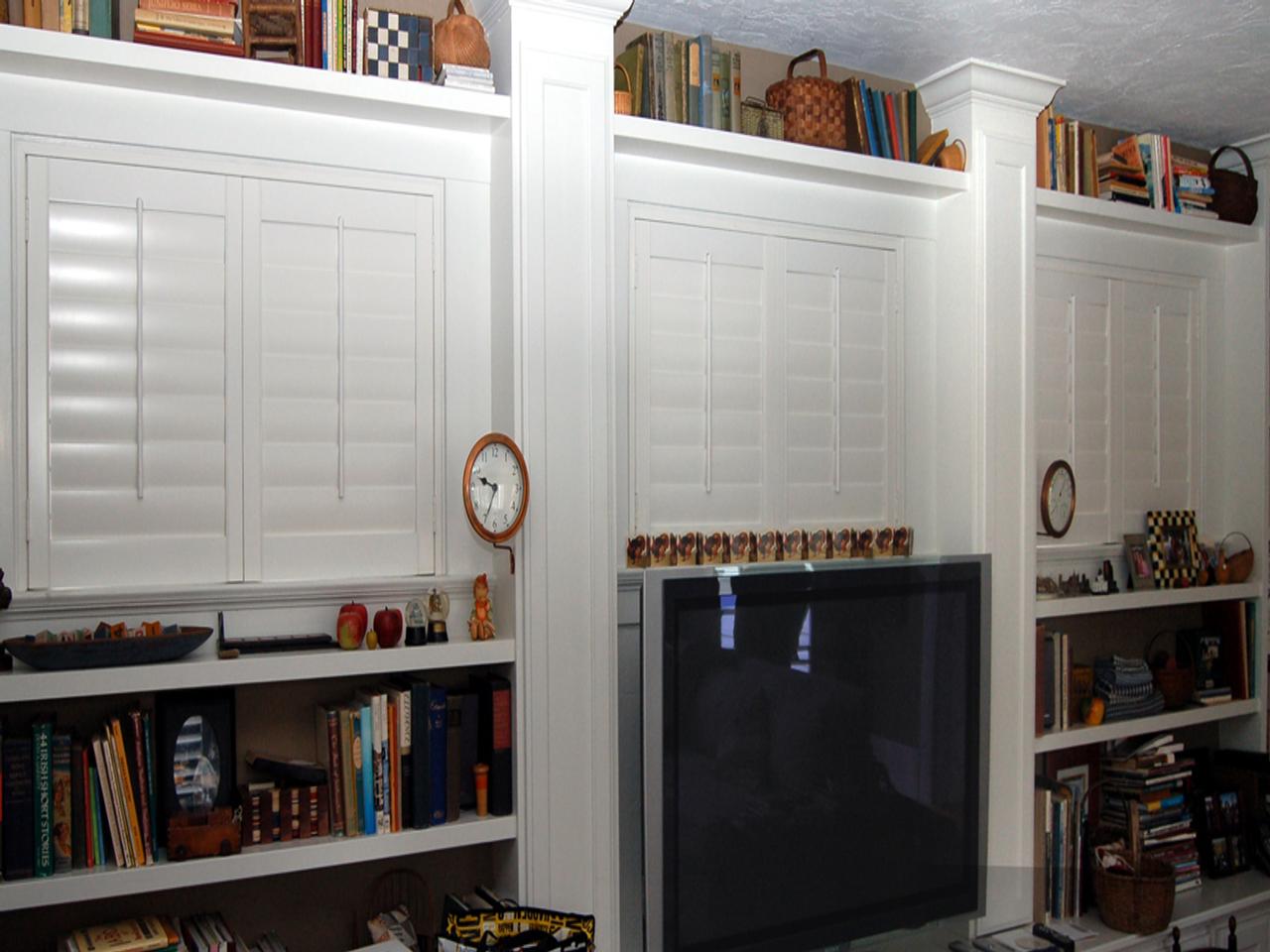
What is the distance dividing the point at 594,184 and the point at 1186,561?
2543 millimetres

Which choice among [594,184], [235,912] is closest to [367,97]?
[594,184]

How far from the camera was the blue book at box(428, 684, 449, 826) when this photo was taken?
2365mm

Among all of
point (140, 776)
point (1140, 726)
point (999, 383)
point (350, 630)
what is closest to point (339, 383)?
point (350, 630)

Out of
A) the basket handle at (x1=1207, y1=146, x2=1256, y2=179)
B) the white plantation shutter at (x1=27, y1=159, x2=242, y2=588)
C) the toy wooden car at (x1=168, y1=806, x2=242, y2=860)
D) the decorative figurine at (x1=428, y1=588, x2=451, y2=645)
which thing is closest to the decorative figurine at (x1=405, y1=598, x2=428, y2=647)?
the decorative figurine at (x1=428, y1=588, x2=451, y2=645)

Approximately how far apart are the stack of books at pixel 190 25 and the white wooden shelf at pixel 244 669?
1.20 meters

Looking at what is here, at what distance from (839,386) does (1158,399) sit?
1.45 m

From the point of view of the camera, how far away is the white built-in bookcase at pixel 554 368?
221 cm

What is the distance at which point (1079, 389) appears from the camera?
3.65m

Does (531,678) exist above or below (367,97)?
below

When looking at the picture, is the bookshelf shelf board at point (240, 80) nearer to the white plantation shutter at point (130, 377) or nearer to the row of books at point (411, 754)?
the white plantation shutter at point (130, 377)

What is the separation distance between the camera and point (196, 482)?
229 centimetres

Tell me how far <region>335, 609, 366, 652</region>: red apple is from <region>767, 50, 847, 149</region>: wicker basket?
1.70 meters

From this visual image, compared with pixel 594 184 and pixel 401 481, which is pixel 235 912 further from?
pixel 594 184

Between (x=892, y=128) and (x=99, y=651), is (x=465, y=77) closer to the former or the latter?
(x=892, y=128)
